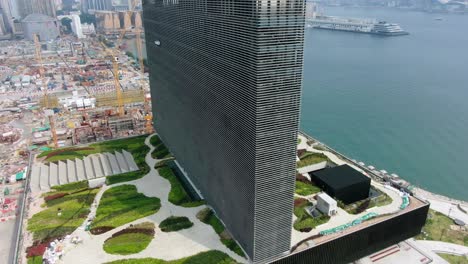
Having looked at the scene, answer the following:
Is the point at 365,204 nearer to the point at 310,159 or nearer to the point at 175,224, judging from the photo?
the point at 310,159

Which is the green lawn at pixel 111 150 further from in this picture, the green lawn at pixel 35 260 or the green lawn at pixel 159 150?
the green lawn at pixel 35 260

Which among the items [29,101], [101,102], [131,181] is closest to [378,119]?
[131,181]

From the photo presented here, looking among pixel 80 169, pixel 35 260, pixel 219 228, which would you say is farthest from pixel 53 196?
pixel 219 228

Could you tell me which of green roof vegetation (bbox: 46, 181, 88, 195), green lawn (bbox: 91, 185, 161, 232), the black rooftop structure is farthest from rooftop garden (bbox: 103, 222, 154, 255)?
the black rooftop structure

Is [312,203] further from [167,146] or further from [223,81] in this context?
[167,146]

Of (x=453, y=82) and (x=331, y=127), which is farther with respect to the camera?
(x=453, y=82)

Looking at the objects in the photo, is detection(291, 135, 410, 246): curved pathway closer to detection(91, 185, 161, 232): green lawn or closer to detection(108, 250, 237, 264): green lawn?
detection(108, 250, 237, 264): green lawn
